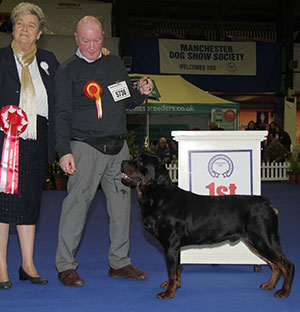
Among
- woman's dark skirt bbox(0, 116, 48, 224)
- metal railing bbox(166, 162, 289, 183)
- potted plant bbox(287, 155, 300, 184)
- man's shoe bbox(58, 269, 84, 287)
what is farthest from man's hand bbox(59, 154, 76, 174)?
potted plant bbox(287, 155, 300, 184)

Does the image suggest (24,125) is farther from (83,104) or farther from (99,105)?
(99,105)

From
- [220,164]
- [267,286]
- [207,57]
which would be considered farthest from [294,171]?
[267,286]

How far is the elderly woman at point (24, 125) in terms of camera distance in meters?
2.88

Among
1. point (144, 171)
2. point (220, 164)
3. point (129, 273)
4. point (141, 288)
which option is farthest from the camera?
point (220, 164)

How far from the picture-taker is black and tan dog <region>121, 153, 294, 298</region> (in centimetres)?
280

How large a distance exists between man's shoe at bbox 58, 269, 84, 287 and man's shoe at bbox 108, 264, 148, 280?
11.9 inches

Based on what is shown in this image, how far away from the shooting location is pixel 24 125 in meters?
2.90

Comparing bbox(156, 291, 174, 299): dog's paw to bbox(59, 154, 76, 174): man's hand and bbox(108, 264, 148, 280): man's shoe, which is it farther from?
bbox(59, 154, 76, 174): man's hand

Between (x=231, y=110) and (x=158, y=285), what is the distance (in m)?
8.91

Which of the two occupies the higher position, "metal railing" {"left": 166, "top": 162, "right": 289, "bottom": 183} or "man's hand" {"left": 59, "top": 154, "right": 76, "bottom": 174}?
"man's hand" {"left": 59, "top": 154, "right": 76, "bottom": 174}

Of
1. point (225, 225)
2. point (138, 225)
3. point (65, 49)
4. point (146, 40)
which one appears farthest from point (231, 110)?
point (225, 225)

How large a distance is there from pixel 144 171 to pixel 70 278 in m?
0.92

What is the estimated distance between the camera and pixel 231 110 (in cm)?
1140

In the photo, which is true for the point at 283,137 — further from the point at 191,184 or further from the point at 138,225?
the point at 191,184
